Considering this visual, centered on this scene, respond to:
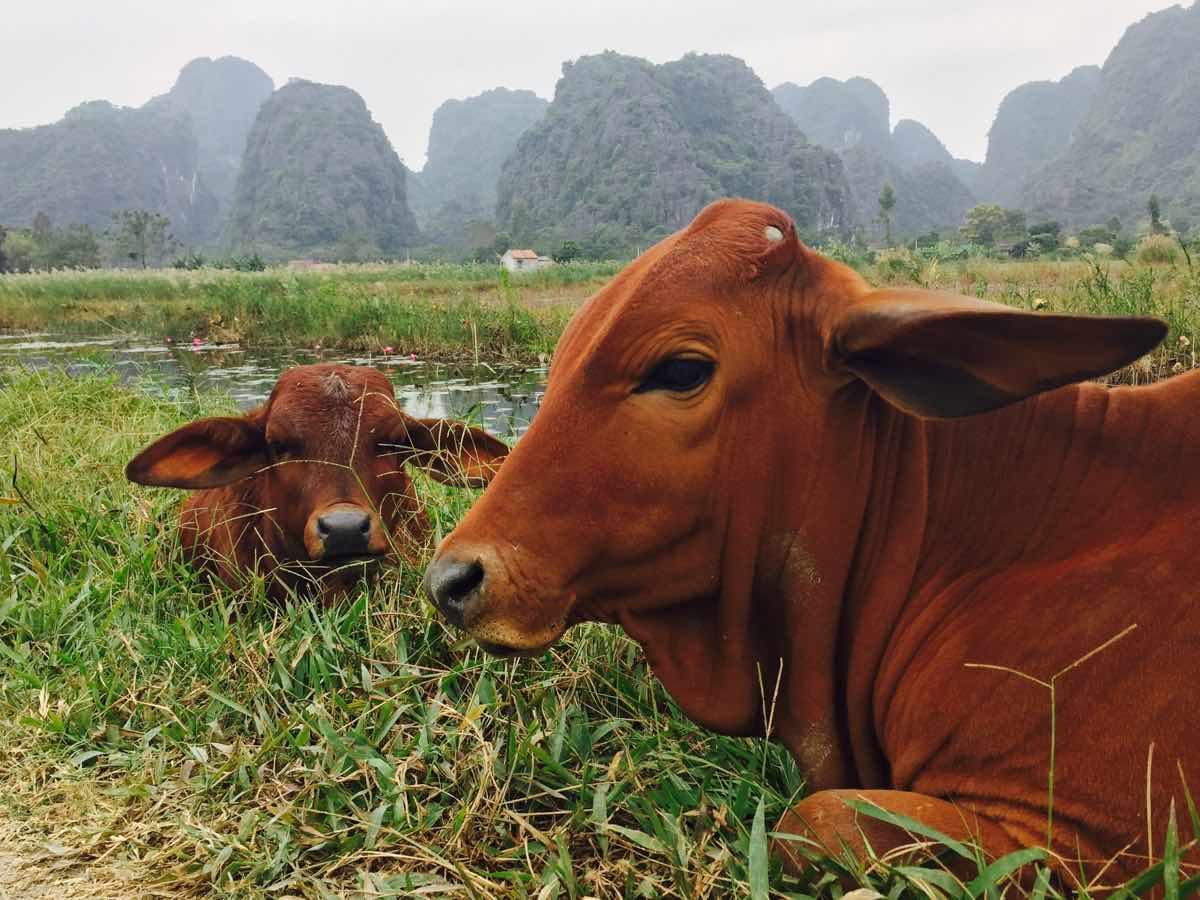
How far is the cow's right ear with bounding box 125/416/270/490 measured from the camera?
10.5ft

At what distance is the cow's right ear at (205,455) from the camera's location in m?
3.21

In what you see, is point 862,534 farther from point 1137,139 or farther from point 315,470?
point 1137,139

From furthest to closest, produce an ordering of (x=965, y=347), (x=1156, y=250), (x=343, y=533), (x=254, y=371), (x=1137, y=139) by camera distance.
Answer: (x=1137, y=139) → (x=1156, y=250) → (x=254, y=371) → (x=343, y=533) → (x=965, y=347)

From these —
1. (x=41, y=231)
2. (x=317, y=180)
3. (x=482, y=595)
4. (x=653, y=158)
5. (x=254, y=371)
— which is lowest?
(x=254, y=371)

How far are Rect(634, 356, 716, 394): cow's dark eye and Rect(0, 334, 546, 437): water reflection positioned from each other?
561cm

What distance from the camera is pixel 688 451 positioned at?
5.24ft

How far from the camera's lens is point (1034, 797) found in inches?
55.6

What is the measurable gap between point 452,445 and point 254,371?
11.1m

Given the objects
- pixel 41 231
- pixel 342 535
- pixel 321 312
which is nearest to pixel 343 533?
pixel 342 535

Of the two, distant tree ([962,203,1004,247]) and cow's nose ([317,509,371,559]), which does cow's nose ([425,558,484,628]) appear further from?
distant tree ([962,203,1004,247])

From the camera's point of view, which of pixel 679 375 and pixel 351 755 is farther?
pixel 351 755

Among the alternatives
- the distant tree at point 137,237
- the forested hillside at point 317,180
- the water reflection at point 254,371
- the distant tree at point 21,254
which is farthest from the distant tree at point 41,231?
the water reflection at point 254,371

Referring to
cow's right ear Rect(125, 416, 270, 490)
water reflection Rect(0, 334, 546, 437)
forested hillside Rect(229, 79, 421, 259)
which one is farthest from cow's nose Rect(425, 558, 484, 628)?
forested hillside Rect(229, 79, 421, 259)

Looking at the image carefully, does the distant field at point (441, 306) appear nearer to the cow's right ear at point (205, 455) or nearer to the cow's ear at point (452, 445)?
the cow's ear at point (452, 445)
